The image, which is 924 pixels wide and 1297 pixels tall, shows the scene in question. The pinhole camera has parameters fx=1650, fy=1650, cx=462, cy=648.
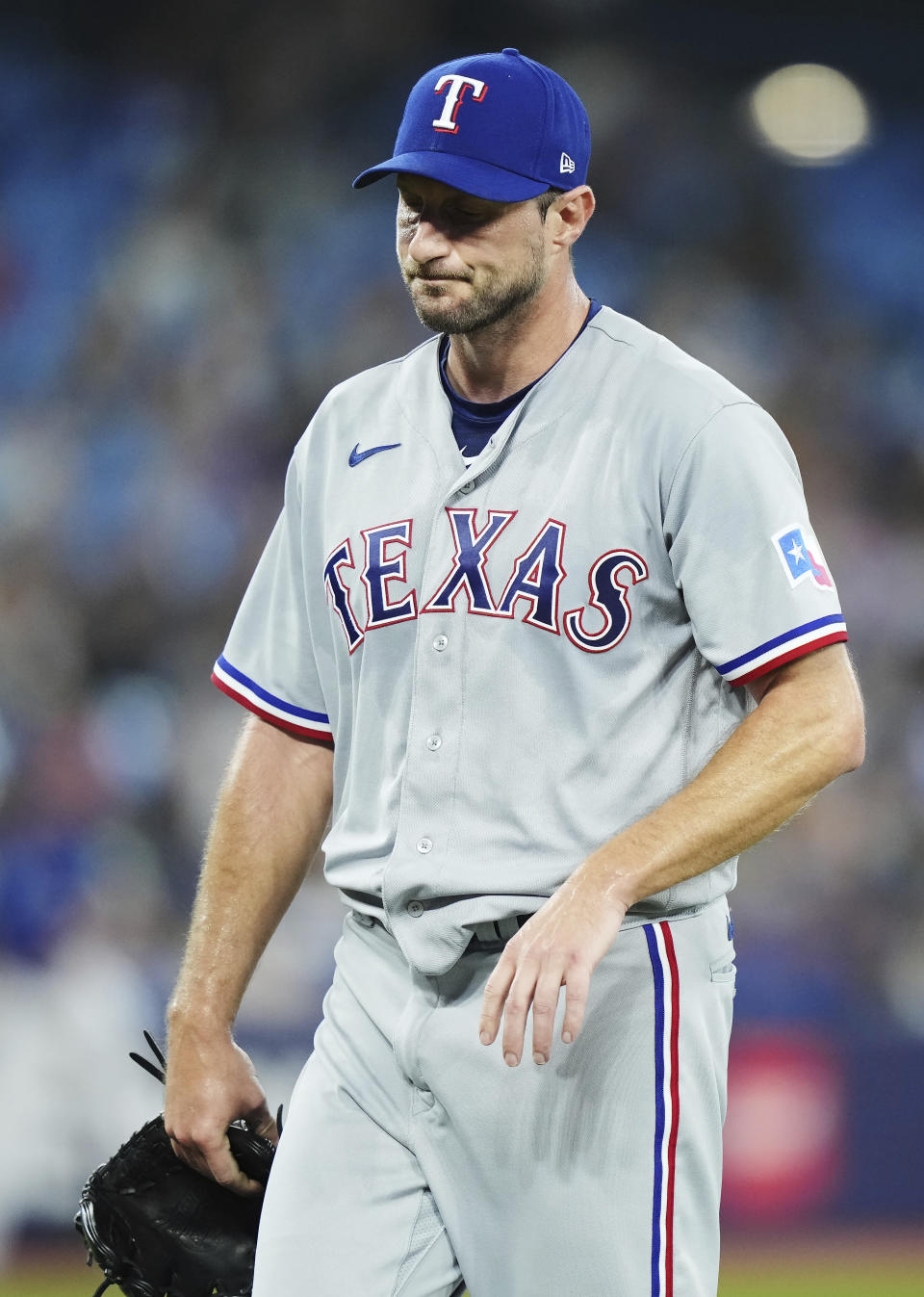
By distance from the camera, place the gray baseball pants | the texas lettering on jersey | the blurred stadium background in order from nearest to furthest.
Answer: the gray baseball pants
the texas lettering on jersey
the blurred stadium background

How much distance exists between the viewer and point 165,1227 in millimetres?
2449

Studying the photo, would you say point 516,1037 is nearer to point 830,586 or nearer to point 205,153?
point 830,586

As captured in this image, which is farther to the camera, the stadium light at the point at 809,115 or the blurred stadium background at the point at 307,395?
the stadium light at the point at 809,115

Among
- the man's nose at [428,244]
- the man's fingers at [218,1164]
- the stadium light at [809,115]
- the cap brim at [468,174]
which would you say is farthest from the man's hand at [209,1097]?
the stadium light at [809,115]

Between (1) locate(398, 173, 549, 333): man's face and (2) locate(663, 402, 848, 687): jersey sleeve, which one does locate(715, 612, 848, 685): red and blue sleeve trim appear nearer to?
(2) locate(663, 402, 848, 687): jersey sleeve

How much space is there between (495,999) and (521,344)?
962 millimetres

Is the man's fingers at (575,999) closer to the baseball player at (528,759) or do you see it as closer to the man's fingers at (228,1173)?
the baseball player at (528,759)

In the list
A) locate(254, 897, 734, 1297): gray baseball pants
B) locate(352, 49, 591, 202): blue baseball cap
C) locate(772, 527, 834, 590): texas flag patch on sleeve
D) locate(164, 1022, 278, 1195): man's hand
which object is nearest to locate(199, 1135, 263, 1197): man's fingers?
locate(164, 1022, 278, 1195): man's hand

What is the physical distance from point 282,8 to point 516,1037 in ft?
19.5

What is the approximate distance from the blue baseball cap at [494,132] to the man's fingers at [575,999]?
3.41 feet

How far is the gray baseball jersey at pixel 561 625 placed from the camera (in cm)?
208

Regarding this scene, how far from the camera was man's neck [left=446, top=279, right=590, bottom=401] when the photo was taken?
2.31 metres

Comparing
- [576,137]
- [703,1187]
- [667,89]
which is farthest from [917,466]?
[703,1187]

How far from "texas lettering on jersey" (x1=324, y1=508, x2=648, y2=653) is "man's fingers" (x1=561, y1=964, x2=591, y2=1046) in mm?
499
